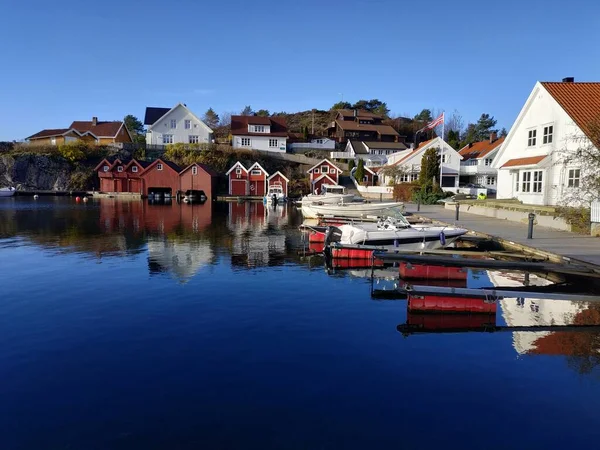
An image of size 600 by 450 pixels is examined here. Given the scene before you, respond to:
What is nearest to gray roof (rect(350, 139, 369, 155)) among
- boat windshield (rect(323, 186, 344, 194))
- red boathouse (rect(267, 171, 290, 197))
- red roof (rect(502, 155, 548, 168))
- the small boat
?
red boathouse (rect(267, 171, 290, 197))

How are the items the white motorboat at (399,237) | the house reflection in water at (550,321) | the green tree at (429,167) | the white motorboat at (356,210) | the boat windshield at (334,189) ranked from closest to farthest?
the house reflection in water at (550,321)
the white motorboat at (399,237)
the white motorboat at (356,210)
the boat windshield at (334,189)
the green tree at (429,167)

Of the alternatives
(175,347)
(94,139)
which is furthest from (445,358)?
(94,139)

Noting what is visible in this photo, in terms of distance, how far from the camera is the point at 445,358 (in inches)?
383

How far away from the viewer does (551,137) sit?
3147cm

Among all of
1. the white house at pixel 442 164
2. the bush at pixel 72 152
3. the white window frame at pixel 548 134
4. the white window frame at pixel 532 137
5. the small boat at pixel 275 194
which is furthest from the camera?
the bush at pixel 72 152

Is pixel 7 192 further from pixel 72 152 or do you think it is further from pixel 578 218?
pixel 578 218

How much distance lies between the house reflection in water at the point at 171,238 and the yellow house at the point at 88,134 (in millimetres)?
51039

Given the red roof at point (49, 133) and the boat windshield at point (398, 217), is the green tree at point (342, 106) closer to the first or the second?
the red roof at point (49, 133)

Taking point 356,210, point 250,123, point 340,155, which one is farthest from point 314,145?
point 356,210

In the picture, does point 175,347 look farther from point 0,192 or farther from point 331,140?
point 331,140

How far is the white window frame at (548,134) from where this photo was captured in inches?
1238

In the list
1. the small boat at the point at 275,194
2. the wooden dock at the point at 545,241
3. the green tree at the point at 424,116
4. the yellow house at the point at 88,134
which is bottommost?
the wooden dock at the point at 545,241

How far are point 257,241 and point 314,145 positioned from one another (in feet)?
217

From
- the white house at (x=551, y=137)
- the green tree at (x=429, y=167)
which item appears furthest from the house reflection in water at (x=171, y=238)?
the green tree at (x=429, y=167)
